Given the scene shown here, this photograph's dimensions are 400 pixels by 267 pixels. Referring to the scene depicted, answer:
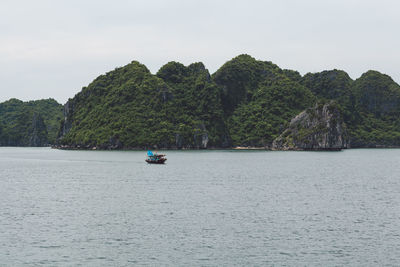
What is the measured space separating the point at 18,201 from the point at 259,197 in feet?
114

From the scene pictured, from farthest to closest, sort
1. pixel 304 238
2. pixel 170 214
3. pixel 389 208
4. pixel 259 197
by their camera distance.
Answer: pixel 259 197, pixel 389 208, pixel 170 214, pixel 304 238

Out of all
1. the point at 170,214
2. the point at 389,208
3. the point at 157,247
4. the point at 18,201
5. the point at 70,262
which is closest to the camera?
the point at 70,262

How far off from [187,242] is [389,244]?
17230 millimetres

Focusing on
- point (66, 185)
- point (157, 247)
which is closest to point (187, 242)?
point (157, 247)

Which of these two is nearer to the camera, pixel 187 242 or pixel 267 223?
pixel 187 242

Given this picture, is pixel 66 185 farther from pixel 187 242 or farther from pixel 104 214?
pixel 187 242

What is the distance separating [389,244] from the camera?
3712 centimetres

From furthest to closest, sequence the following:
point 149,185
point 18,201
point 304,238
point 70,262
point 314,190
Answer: point 149,185, point 314,190, point 18,201, point 304,238, point 70,262

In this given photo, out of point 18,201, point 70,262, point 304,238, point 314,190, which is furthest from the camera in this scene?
point 314,190

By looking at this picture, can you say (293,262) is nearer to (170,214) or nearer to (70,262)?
(70,262)

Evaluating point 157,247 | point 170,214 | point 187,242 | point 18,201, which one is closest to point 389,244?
point 187,242

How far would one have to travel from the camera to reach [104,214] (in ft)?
169

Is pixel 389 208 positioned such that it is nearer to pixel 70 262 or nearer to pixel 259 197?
pixel 259 197

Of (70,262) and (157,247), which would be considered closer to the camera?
(70,262)
